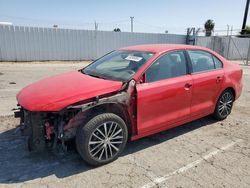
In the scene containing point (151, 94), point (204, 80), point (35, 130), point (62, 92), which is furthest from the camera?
point (204, 80)

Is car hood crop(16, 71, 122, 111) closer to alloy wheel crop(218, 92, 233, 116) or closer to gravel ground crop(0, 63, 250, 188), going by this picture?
gravel ground crop(0, 63, 250, 188)

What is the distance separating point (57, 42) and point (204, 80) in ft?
44.8

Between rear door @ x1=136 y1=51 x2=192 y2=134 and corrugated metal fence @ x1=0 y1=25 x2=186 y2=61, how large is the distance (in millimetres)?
13464

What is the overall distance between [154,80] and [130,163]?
1.27m

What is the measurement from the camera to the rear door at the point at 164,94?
11.0 ft

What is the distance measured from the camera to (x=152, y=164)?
3.21 meters

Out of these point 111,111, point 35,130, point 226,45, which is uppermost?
point 226,45

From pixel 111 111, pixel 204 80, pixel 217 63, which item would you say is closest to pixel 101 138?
pixel 111 111

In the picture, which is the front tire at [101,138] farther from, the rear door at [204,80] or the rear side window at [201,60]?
the rear side window at [201,60]

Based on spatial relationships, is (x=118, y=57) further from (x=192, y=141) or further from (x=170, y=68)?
(x=192, y=141)

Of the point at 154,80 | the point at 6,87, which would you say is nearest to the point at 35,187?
the point at 154,80

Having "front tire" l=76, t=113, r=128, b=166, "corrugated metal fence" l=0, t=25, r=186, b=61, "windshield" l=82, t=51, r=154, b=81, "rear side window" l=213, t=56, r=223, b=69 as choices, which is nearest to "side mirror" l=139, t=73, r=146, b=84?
"windshield" l=82, t=51, r=154, b=81

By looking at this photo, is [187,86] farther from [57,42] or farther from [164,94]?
[57,42]

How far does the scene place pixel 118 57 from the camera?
4.20m
